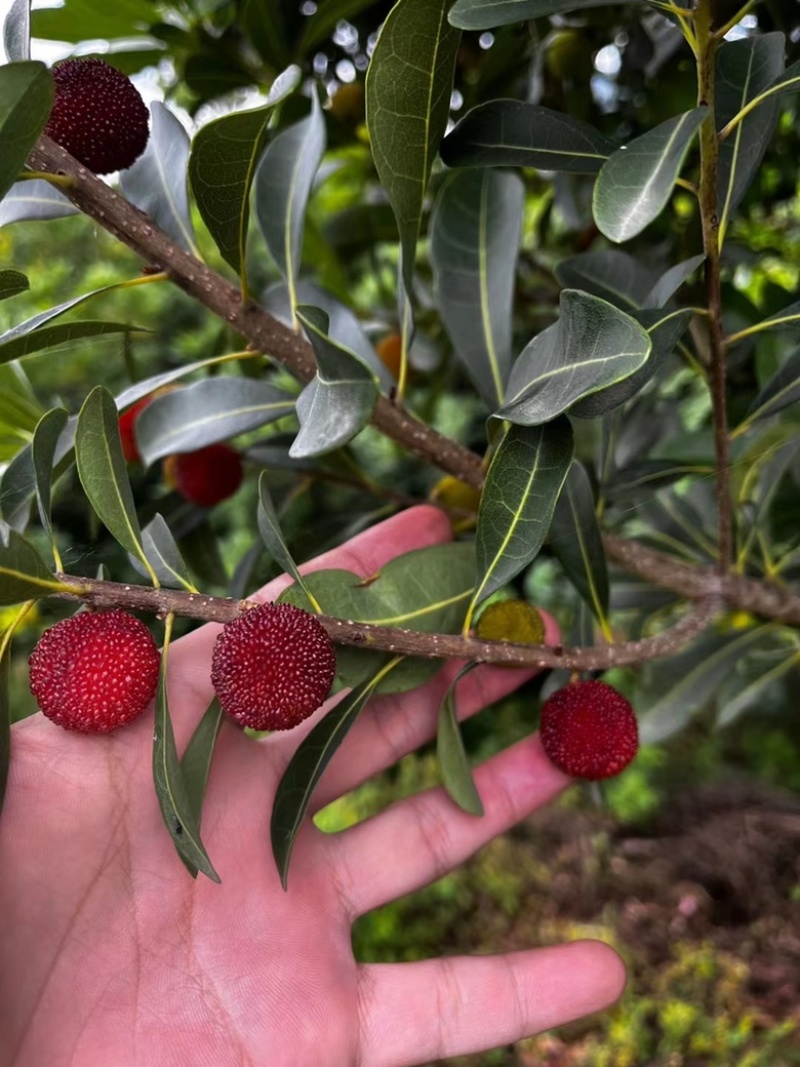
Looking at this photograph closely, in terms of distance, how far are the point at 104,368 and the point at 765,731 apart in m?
2.12

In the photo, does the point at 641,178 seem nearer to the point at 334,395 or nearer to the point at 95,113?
the point at 334,395

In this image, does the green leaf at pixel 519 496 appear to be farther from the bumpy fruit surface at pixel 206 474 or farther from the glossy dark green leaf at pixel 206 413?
the bumpy fruit surface at pixel 206 474

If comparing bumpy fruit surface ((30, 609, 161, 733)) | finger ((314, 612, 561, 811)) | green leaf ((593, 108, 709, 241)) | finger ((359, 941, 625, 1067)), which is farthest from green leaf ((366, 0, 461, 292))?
finger ((359, 941, 625, 1067))

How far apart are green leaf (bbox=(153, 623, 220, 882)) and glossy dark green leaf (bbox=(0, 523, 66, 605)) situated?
0.10 meters

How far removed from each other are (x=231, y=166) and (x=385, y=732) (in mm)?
572

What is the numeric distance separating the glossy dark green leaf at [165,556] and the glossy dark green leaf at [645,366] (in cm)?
30

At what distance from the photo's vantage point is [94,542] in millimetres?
831

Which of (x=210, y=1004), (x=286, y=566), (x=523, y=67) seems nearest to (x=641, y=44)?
(x=523, y=67)

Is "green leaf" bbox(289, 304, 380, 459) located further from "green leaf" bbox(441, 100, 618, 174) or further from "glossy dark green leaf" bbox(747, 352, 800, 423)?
"glossy dark green leaf" bbox(747, 352, 800, 423)

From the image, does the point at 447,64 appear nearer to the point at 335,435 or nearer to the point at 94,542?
the point at 335,435

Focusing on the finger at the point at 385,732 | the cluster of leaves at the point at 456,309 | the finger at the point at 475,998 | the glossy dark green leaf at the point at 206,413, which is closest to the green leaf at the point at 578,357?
the cluster of leaves at the point at 456,309

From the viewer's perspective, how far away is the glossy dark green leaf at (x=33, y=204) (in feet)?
2.14

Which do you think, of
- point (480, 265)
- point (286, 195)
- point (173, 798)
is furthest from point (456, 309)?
point (173, 798)

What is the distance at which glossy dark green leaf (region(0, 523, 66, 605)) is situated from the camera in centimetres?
51
